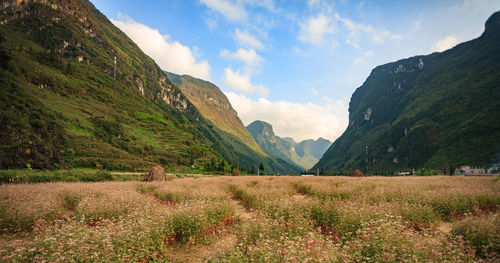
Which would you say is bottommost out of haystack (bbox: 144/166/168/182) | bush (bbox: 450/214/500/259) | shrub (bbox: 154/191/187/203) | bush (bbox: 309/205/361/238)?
haystack (bbox: 144/166/168/182)

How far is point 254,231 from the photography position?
5691 millimetres

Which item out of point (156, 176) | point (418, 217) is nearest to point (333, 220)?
point (418, 217)

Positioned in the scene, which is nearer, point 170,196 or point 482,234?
point 482,234

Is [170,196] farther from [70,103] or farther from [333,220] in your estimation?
[70,103]

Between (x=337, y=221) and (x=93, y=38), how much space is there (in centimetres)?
21200

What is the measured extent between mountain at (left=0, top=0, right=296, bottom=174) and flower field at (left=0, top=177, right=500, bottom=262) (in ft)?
107

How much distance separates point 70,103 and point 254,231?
10067 centimetres

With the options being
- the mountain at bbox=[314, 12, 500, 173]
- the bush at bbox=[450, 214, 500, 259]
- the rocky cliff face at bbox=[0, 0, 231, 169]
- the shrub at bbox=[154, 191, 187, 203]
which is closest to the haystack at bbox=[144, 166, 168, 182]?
the shrub at bbox=[154, 191, 187, 203]

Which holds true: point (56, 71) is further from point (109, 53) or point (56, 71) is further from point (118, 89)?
point (109, 53)

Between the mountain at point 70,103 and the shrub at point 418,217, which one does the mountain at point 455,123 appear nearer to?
the shrub at point 418,217

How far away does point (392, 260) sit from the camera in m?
3.55

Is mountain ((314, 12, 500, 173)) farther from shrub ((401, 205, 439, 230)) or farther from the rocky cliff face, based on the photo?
the rocky cliff face

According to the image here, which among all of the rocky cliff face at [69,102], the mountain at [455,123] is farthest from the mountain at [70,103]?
the mountain at [455,123]

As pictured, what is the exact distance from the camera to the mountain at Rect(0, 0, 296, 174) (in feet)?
133
